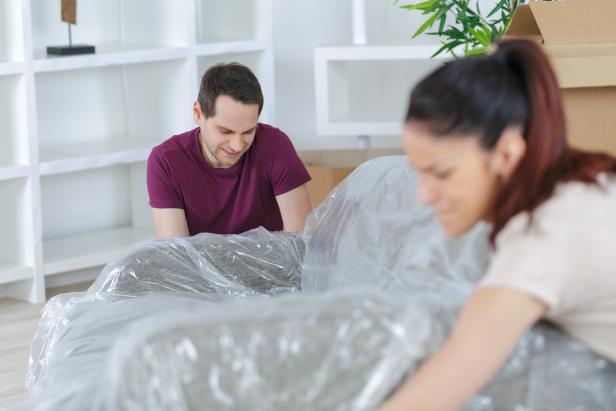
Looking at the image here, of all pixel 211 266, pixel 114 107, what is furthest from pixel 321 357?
pixel 114 107

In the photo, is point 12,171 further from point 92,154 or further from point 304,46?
point 304,46

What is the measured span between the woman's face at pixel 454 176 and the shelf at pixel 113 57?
7.08 feet

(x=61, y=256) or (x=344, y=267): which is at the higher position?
(x=344, y=267)

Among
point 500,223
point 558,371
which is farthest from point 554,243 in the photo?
point 558,371

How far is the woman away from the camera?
1.12 metres

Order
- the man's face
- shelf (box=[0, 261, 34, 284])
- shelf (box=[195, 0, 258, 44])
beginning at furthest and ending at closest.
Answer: shelf (box=[195, 0, 258, 44]) → shelf (box=[0, 261, 34, 284]) → the man's face

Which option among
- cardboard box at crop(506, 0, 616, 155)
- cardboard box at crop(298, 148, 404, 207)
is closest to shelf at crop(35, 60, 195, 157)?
cardboard box at crop(298, 148, 404, 207)

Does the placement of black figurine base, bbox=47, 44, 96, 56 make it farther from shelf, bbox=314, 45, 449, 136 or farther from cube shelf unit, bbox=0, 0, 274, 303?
shelf, bbox=314, 45, 449, 136

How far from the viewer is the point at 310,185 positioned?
10.7 feet

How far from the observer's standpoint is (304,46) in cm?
392

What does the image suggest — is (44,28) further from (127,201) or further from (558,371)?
(558,371)

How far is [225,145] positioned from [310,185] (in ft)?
3.02

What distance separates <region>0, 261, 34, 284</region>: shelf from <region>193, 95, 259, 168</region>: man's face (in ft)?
3.41

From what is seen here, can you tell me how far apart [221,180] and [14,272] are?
101 cm
